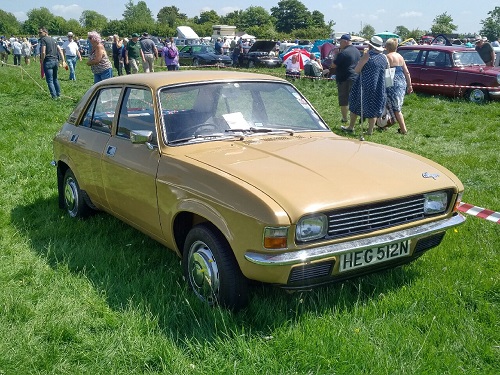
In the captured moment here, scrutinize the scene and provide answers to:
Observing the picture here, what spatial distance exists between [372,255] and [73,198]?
342 cm

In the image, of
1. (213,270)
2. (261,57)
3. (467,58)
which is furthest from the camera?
(261,57)

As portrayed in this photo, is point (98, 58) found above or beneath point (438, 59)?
above

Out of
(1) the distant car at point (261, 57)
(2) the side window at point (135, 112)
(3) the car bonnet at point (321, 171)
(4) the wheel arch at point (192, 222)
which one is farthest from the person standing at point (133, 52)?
(4) the wheel arch at point (192, 222)

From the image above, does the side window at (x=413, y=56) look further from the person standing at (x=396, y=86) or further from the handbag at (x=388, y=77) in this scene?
the handbag at (x=388, y=77)

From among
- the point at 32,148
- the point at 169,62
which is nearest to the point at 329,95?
the point at 169,62

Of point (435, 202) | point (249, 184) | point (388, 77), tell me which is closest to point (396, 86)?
point (388, 77)

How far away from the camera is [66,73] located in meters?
23.3

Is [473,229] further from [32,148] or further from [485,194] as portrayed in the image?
[32,148]

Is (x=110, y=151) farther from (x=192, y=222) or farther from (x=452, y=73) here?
(x=452, y=73)

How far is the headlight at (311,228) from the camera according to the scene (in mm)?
3145

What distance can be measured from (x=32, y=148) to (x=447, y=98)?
34.9 feet

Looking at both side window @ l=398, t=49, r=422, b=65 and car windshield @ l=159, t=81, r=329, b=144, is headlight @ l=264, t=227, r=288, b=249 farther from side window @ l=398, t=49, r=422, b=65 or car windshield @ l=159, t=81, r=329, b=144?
side window @ l=398, t=49, r=422, b=65

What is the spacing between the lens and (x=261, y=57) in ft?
98.0

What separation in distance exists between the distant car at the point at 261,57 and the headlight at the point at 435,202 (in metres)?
26.3
